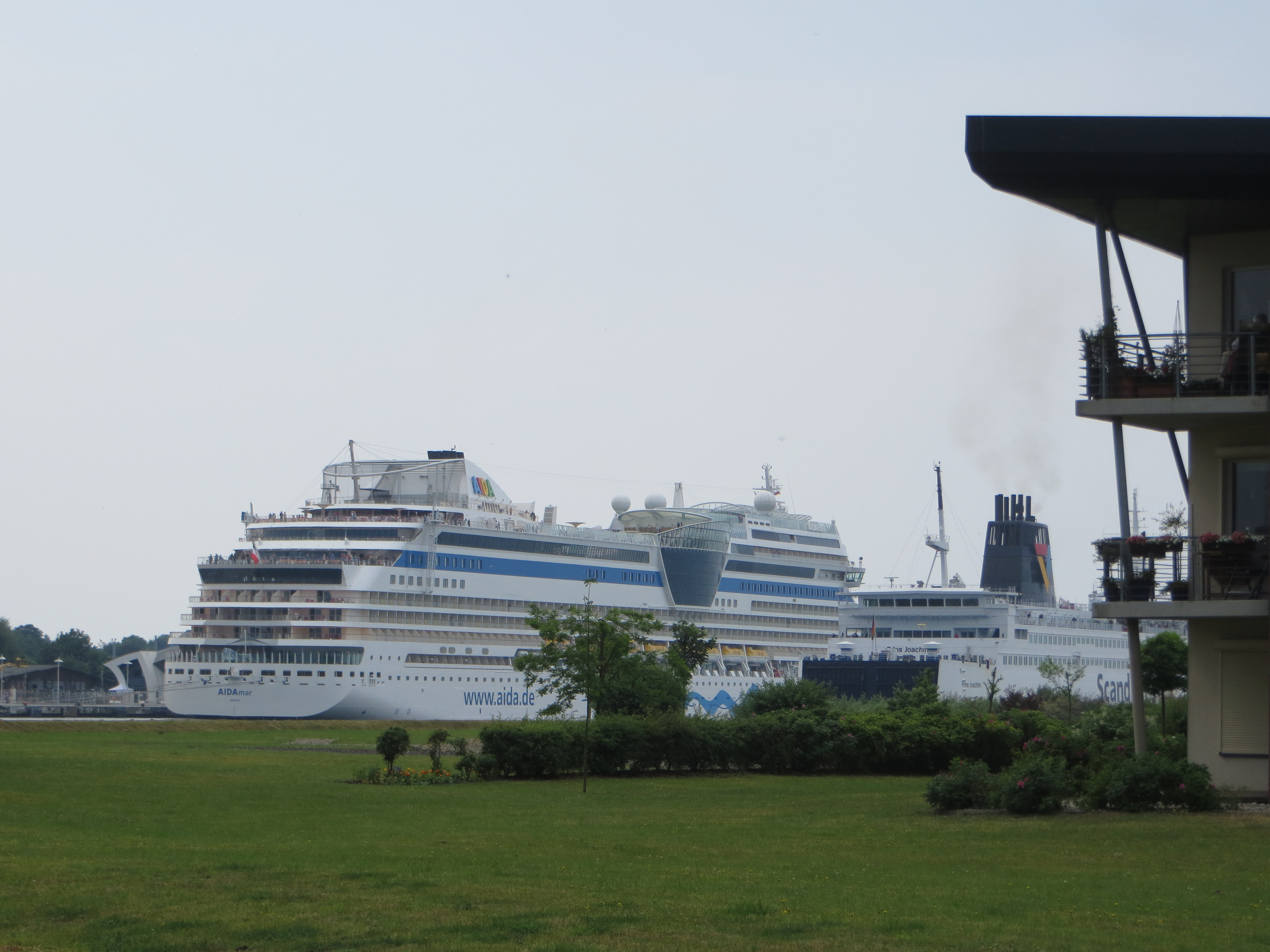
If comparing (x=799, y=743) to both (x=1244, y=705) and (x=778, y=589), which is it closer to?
(x=1244, y=705)

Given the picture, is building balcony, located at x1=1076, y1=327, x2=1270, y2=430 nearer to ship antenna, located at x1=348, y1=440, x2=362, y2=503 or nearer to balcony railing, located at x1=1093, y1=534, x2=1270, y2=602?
balcony railing, located at x1=1093, y1=534, x2=1270, y2=602

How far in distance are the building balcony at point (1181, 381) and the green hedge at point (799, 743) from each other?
13.2 m

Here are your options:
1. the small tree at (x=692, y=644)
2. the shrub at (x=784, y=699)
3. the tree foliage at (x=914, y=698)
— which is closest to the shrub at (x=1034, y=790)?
the shrub at (x=784, y=699)

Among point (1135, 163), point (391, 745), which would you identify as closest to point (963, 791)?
point (1135, 163)

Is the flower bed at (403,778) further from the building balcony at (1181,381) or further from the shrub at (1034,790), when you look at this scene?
the building balcony at (1181,381)

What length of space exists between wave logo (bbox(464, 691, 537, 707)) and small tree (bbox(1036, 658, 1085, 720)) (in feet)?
81.9

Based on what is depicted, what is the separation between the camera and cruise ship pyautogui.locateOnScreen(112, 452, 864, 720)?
68500 millimetres

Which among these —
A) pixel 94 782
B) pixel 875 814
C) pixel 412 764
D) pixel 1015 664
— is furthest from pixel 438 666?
pixel 875 814

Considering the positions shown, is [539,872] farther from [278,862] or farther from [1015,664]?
[1015,664]

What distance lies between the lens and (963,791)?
17.2 metres

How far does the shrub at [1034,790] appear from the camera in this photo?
52.9 ft

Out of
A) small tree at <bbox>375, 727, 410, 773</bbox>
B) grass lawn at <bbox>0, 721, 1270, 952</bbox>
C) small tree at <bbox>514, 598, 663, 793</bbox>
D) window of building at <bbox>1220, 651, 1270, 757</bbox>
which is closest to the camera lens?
grass lawn at <bbox>0, 721, 1270, 952</bbox>

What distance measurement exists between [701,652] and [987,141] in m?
57.2

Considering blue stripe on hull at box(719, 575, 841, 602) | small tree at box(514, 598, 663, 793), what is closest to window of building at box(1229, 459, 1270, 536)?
small tree at box(514, 598, 663, 793)
